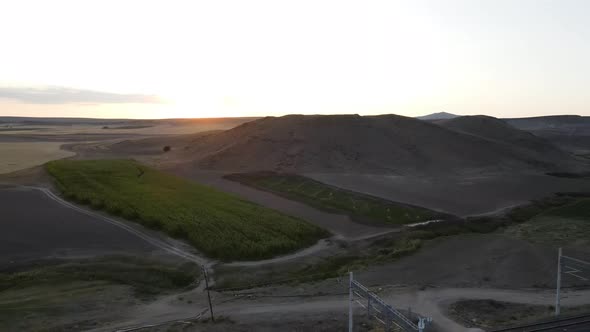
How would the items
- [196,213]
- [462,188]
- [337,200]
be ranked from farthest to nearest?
[462,188] < [337,200] < [196,213]

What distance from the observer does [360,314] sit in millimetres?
21656

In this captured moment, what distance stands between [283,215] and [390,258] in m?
12.0

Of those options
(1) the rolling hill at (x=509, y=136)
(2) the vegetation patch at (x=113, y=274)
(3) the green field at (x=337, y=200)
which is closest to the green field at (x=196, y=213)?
(2) the vegetation patch at (x=113, y=274)

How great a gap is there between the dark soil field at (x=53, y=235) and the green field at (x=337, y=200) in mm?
19180

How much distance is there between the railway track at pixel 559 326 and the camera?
737 inches

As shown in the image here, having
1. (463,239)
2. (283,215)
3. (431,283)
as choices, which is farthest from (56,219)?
(463,239)

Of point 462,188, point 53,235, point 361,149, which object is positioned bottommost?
point 53,235

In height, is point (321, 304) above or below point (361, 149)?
below

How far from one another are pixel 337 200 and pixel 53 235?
26.3m

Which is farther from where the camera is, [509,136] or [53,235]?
[509,136]

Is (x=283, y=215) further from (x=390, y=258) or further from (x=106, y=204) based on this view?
(x=106, y=204)

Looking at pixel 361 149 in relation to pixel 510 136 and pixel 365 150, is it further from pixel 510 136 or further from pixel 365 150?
pixel 510 136

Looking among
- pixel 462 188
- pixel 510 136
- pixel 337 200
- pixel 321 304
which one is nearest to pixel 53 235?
pixel 321 304

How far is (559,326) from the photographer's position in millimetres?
19109
